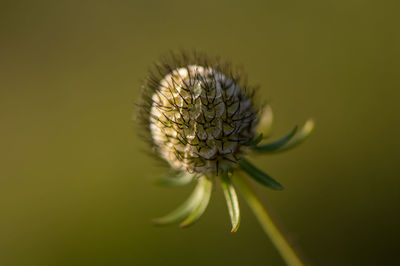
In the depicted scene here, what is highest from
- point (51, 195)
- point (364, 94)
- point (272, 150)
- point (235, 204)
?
point (51, 195)

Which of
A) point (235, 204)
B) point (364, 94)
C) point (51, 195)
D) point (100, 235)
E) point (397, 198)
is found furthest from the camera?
point (51, 195)

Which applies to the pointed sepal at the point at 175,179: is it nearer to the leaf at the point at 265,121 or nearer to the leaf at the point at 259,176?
the leaf at the point at 259,176

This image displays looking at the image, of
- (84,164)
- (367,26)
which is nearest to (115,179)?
(84,164)

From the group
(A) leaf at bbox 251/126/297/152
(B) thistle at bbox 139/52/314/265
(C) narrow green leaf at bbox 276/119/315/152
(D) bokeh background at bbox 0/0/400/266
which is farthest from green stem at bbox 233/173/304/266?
(D) bokeh background at bbox 0/0/400/266

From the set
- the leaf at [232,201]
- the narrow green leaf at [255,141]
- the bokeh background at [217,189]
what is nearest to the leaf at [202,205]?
the leaf at [232,201]

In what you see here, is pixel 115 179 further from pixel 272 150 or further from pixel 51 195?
pixel 272 150

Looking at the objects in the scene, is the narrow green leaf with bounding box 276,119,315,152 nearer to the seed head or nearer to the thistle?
the thistle

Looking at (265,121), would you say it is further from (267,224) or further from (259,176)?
(267,224)

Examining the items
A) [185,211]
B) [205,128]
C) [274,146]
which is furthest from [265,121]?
[185,211]
